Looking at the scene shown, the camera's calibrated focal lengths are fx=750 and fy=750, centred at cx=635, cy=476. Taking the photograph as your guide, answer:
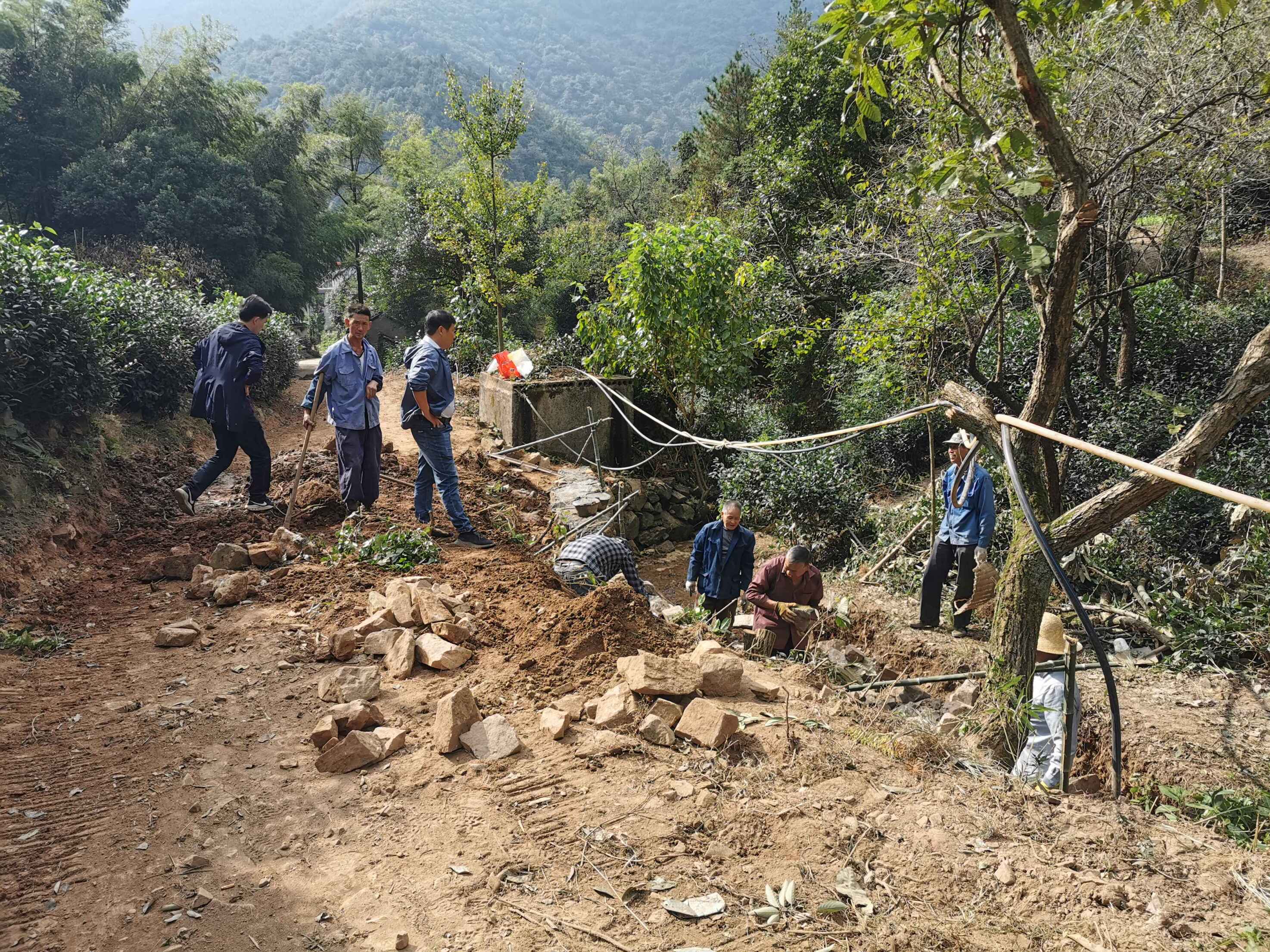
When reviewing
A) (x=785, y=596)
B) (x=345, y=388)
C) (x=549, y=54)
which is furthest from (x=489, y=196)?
(x=549, y=54)

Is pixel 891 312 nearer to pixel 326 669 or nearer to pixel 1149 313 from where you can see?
pixel 1149 313

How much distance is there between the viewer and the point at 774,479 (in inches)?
333

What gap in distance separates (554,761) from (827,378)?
9.55 metres

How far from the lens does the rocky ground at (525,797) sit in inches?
88.5

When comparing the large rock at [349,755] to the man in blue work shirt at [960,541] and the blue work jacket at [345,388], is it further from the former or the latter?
the man in blue work shirt at [960,541]

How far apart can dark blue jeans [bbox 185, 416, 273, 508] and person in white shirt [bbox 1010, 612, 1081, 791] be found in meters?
5.60

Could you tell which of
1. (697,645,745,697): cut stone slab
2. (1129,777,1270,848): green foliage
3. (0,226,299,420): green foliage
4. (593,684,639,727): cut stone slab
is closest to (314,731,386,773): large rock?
(593,684,639,727): cut stone slab

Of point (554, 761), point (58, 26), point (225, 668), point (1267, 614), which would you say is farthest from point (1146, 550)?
point (58, 26)

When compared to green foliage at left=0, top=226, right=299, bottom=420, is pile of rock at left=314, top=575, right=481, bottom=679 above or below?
below

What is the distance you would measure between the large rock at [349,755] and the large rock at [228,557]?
7.89 feet

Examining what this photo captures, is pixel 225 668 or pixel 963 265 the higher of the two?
pixel 963 265

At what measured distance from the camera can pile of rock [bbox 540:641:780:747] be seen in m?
3.17

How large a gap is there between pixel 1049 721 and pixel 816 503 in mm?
4416

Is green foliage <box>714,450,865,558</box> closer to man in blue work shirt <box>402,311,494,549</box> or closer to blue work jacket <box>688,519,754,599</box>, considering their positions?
blue work jacket <box>688,519,754,599</box>
